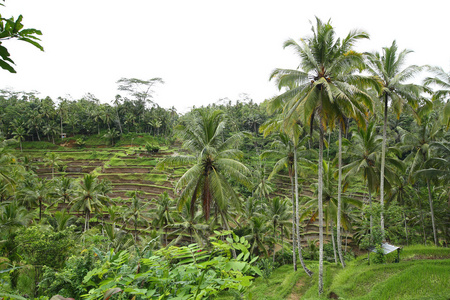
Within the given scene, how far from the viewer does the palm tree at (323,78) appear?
821 centimetres

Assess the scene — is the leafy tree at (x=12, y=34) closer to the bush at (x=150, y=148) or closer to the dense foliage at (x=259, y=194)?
the dense foliage at (x=259, y=194)

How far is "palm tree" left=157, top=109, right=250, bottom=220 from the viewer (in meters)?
9.95

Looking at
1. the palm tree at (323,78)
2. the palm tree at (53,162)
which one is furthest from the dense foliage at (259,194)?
the palm tree at (53,162)

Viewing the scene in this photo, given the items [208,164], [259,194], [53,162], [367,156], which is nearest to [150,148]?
[53,162]

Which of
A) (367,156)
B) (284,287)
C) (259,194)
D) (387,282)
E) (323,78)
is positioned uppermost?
(323,78)

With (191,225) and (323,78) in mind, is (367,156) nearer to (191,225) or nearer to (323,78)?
(323,78)

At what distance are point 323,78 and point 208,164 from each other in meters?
5.76

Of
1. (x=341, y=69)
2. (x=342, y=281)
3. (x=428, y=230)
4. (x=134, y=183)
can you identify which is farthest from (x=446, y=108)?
(x=134, y=183)

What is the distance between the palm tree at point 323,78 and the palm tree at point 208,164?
298cm

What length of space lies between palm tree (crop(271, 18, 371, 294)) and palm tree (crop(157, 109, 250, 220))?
2978 mm

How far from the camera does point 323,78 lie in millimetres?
8289

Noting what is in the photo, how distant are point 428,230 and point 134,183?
33.4 m

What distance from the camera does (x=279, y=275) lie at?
15188 millimetres

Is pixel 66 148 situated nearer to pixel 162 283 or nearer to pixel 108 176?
pixel 108 176
